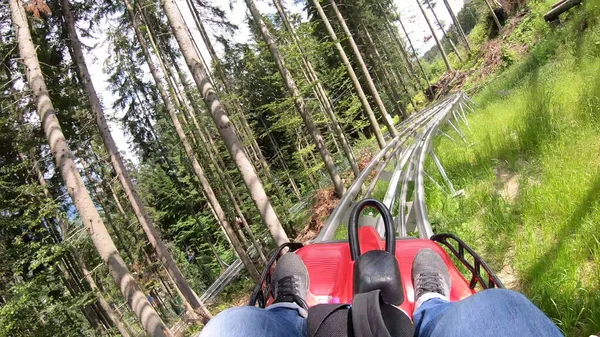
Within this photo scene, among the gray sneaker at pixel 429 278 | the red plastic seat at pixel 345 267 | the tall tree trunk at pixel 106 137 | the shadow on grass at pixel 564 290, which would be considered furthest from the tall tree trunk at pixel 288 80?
the gray sneaker at pixel 429 278

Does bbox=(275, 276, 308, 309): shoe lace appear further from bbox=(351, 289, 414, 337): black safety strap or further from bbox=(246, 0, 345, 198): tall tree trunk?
bbox=(246, 0, 345, 198): tall tree trunk

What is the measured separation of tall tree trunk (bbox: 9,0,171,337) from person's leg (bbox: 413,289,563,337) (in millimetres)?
6791

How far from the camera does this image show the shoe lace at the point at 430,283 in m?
1.83

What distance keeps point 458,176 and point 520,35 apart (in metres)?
15.9

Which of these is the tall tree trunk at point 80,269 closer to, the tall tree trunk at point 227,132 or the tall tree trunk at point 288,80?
the tall tree trunk at point 227,132

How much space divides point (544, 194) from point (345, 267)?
253cm

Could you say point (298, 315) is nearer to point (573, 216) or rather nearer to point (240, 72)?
point (573, 216)

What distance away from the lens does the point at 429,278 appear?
1887 millimetres

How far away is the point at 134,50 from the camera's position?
1622 centimetres

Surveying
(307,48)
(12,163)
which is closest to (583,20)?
(307,48)

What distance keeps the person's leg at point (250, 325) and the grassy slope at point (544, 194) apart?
1.85 meters

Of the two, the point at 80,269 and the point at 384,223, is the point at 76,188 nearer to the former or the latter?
the point at 384,223

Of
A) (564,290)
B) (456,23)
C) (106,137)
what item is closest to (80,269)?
(106,137)

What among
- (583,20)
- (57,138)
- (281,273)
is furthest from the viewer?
(583,20)
